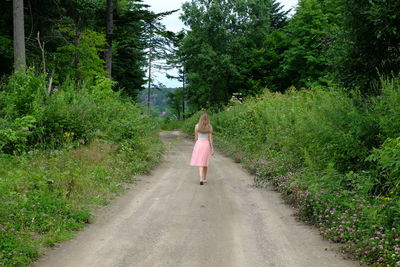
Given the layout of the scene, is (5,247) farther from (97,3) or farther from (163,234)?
(97,3)

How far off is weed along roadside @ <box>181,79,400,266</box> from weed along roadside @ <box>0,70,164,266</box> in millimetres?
4076

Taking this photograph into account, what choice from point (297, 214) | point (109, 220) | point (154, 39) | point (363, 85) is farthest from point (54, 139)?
point (154, 39)

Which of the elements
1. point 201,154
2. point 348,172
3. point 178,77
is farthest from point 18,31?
point 178,77

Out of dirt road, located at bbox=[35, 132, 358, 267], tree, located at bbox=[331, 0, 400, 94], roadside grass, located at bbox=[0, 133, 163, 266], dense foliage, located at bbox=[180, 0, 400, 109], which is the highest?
dense foliage, located at bbox=[180, 0, 400, 109]

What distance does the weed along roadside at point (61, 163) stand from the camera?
610 cm

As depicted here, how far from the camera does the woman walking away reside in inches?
443

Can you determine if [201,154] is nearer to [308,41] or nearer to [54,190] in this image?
[54,190]

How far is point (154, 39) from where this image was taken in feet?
124

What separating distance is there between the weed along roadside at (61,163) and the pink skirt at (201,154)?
1.84 metres

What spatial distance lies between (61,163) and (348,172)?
6751mm

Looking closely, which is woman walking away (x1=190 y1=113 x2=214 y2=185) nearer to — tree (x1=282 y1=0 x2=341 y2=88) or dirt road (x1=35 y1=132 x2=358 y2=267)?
dirt road (x1=35 y1=132 x2=358 y2=267)

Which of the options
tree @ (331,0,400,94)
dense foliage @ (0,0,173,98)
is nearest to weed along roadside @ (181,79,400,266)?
tree @ (331,0,400,94)

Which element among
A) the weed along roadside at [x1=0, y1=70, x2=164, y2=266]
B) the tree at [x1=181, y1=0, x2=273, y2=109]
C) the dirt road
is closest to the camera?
the dirt road

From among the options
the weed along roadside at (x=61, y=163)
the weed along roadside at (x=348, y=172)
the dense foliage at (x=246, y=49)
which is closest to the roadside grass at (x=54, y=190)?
the weed along roadside at (x=61, y=163)
